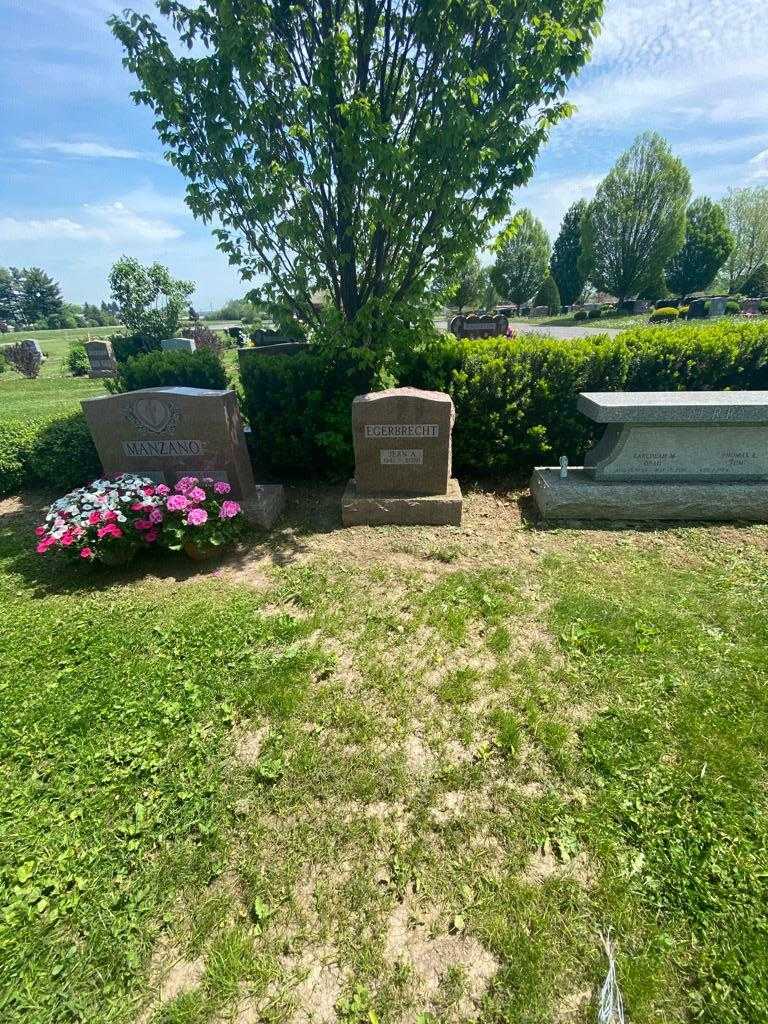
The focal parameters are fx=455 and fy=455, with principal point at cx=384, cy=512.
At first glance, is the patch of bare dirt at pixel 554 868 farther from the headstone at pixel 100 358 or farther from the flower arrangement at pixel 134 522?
the headstone at pixel 100 358

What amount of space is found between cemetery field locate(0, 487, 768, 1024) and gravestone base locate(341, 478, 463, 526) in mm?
1095

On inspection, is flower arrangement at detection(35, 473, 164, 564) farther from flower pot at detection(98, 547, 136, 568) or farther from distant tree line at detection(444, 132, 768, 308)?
distant tree line at detection(444, 132, 768, 308)

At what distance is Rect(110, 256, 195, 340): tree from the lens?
18953 millimetres

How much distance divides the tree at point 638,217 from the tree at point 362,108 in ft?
128

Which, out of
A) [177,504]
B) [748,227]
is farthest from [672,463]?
[748,227]

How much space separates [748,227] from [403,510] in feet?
196

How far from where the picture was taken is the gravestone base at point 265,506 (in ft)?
16.5

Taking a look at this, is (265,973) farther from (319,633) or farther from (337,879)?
(319,633)

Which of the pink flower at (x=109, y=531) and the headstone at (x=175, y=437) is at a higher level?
the headstone at (x=175, y=437)

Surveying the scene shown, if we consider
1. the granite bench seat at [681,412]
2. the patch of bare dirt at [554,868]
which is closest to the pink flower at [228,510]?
the patch of bare dirt at [554,868]

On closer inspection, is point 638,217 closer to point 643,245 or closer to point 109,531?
point 643,245

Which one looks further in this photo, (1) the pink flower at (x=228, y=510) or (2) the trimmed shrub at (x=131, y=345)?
(2) the trimmed shrub at (x=131, y=345)

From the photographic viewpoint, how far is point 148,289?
19672 mm

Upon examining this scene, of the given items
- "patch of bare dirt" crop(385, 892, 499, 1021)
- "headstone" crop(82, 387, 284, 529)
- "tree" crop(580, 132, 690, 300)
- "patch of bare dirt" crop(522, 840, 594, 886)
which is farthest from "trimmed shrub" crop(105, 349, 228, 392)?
"tree" crop(580, 132, 690, 300)
